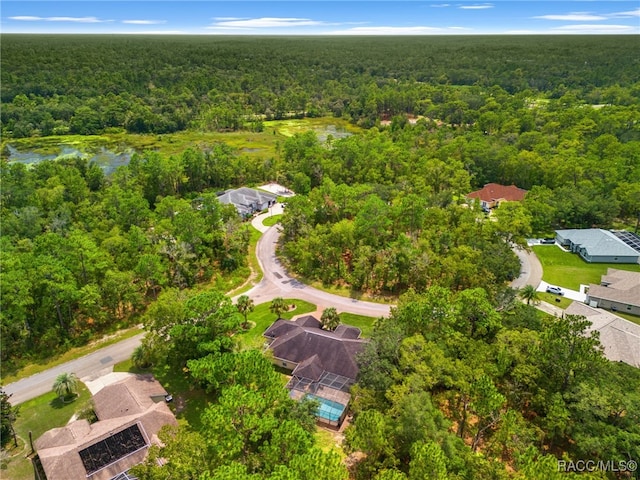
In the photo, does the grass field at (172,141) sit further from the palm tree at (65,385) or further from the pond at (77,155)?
the palm tree at (65,385)

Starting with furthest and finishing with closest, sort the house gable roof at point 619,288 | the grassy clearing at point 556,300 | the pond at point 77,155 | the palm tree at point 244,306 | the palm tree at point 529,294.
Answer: the pond at point 77,155 < the grassy clearing at point 556,300 < the house gable roof at point 619,288 < the palm tree at point 529,294 < the palm tree at point 244,306

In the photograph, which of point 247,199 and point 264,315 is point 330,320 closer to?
point 264,315

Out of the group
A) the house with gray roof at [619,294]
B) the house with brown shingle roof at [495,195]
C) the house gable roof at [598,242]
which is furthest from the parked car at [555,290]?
the house with brown shingle roof at [495,195]

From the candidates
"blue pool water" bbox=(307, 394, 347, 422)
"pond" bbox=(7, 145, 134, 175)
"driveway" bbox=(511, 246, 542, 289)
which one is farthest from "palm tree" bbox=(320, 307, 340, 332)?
"pond" bbox=(7, 145, 134, 175)

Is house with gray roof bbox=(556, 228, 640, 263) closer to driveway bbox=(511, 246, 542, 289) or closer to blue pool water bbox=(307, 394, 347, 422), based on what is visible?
driveway bbox=(511, 246, 542, 289)

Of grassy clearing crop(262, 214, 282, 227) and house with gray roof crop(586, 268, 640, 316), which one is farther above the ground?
house with gray roof crop(586, 268, 640, 316)
